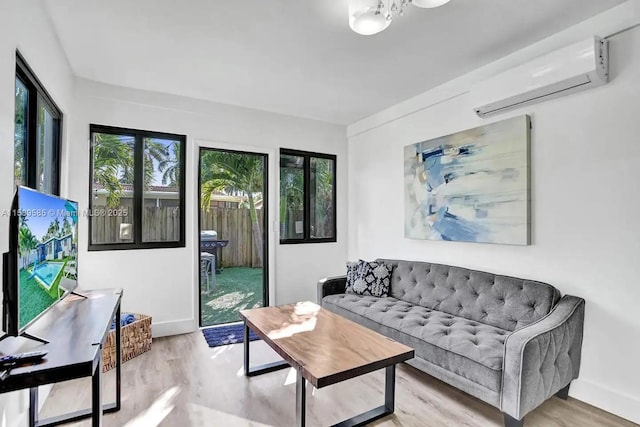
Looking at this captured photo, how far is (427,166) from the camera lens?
3.42m

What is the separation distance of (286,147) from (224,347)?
2.38 meters

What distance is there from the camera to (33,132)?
85.5 inches

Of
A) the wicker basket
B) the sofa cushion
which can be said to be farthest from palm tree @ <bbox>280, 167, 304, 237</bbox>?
the wicker basket

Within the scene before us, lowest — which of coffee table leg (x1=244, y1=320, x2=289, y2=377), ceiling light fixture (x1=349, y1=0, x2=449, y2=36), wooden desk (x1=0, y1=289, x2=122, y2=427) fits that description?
coffee table leg (x1=244, y1=320, x2=289, y2=377)

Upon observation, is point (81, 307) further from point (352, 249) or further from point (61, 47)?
point (352, 249)

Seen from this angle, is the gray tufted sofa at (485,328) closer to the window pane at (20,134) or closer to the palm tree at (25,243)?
the palm tree at (25,243)

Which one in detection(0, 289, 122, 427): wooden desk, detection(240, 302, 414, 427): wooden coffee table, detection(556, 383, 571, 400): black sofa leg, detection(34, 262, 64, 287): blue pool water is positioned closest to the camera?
detection(0, 289, 122, 427): wooden desk

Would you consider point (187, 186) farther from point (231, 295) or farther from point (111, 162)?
point (231, 295)

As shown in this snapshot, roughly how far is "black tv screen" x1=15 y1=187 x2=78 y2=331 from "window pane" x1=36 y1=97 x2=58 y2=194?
0.63 m

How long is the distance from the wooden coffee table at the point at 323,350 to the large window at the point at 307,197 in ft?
5.71

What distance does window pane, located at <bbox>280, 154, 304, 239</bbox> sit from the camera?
14.1 feet

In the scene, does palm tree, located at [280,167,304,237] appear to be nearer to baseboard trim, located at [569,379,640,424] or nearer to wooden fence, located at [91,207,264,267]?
wooden fence, located at [91,207,264,267]

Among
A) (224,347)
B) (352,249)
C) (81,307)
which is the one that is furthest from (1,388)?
(352,249)

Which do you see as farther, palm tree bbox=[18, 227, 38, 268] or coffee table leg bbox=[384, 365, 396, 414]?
coffee table leg bbox=[384, 365, 396, 414]
